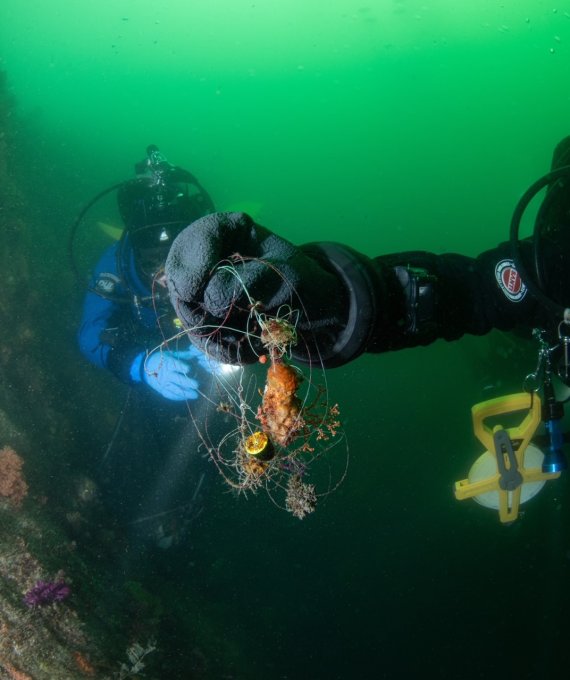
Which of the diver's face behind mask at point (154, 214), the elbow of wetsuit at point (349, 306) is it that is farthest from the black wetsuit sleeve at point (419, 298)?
the diver's face behind mask at point (154, 214)

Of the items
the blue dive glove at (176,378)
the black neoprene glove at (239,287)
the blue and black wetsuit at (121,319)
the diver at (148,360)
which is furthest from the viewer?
the blue and black wetsuit at (121,319)

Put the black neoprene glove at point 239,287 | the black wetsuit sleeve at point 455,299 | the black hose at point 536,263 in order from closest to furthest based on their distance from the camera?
1. the black neoprene glove at point 239,287
2. the black hose at point 536,263
3. the black wetsuit sleeve at point 455,299

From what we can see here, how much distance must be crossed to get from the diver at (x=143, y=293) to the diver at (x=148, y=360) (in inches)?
0.6

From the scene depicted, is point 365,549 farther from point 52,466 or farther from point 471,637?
point 52,466

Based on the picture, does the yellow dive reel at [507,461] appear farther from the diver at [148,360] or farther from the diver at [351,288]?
the diver at [148,360]

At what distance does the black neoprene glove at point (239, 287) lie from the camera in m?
1.31

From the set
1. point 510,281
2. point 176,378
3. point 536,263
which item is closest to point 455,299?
point 510,281

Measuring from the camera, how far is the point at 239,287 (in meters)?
1.33

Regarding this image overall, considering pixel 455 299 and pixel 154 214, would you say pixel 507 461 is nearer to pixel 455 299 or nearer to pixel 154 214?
pixel 455 299

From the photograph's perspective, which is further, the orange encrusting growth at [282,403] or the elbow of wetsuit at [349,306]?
the elbow of wetsuit at [349,306]

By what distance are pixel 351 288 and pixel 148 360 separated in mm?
4662

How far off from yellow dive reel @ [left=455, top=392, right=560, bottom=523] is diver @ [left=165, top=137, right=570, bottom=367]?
1047 mm

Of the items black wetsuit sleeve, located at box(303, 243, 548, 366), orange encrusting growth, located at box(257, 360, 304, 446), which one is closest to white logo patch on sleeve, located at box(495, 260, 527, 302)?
black wetsuit sleeve, located at box(303, 243, 548, 366)

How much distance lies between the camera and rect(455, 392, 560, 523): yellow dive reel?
143 inches
